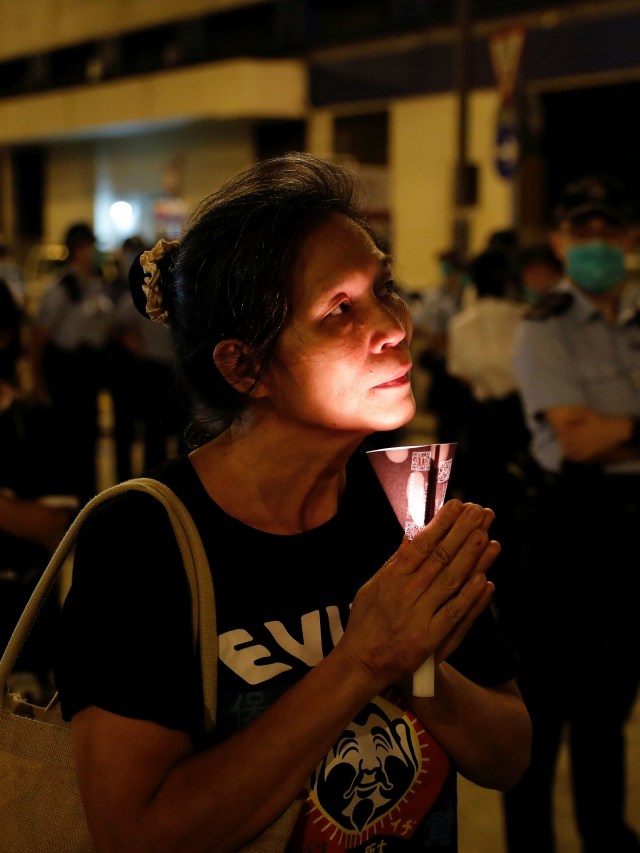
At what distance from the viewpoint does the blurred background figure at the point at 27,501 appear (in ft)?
10.5

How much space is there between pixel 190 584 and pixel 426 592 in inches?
13.6

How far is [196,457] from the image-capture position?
1884 millimetres

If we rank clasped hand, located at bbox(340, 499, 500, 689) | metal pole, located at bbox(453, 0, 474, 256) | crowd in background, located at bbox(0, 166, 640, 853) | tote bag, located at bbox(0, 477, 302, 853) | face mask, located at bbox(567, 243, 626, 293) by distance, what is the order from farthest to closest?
1. metal pole, located at bbox(453, 0, 474, 256)
2. face mask, located at bbox(567, 243, 626, 293)
3. crowd in background, located at bbox(0, 166, 640, 853)
4. tote bag, located at bbox(0, 477, 302, 853)
5. clasped hand, located at bbox(340, 499, 500, 689)

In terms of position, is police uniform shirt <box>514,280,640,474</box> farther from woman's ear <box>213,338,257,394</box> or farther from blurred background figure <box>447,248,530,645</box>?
woman's ear <box>213,338,257,394</box>

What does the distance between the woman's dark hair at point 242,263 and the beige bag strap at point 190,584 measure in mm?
240

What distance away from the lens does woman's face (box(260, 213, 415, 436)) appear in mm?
1728

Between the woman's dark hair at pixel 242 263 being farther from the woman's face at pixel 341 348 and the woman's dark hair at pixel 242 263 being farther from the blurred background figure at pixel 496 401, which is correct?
the blurred background figure at pixel 496 401

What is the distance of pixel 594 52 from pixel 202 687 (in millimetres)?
17173

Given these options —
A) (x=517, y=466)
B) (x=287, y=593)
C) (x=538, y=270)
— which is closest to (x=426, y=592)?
(x=287, y=593)

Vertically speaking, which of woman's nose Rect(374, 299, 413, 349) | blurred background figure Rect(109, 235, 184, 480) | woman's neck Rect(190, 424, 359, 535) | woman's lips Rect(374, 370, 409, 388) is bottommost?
blurred background figure Rect(109, 235, 184, 480)

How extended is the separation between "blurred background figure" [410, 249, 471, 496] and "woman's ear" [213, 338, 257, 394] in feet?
21.3

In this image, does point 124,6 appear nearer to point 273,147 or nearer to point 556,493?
point 273,147

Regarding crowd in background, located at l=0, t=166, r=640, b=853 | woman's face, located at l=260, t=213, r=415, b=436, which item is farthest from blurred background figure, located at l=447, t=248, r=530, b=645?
woman's face, located at l=260, t=213, r=415, b=436

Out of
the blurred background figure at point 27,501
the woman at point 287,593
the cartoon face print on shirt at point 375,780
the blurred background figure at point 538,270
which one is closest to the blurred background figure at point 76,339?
the blurred background figure at point 538,270
